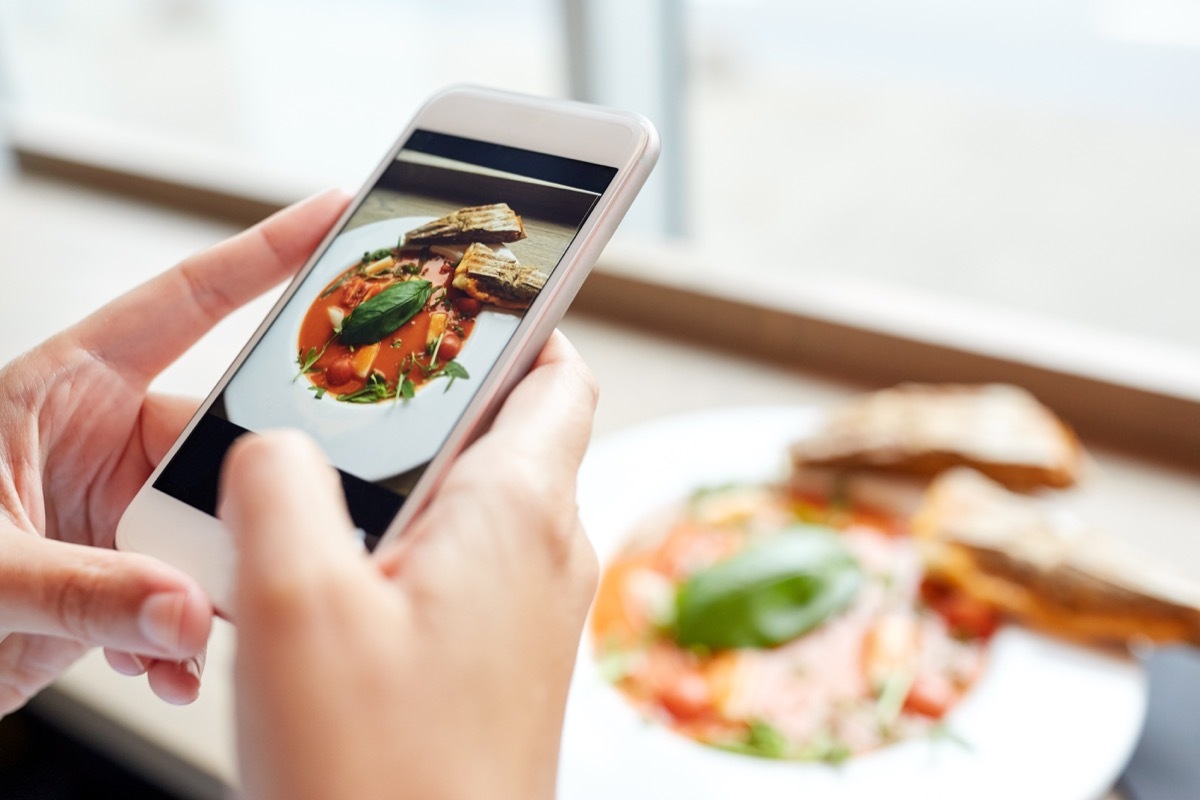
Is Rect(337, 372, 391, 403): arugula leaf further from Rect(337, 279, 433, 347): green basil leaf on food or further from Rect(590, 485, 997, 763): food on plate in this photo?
Rect(590, 485, 997, 763): food on plate

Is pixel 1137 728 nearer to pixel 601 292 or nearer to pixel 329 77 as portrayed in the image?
pixel 601 292

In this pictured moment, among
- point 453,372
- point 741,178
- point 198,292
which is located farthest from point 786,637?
point 741,178

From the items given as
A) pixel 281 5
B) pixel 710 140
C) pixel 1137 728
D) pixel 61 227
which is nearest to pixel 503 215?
pixel 1137 728

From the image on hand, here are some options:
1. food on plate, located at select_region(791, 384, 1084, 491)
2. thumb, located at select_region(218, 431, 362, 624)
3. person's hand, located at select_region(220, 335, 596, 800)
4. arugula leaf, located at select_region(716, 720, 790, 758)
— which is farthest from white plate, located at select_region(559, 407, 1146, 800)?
thumb, located at select_region(218, 431, 362, 624)

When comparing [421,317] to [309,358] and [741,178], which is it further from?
[741,178]

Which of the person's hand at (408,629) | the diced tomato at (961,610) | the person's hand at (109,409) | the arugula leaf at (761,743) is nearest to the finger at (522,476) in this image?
the person's hand at (408,629)

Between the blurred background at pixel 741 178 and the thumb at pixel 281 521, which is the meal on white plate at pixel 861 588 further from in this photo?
the thumb at pixel 281 521
